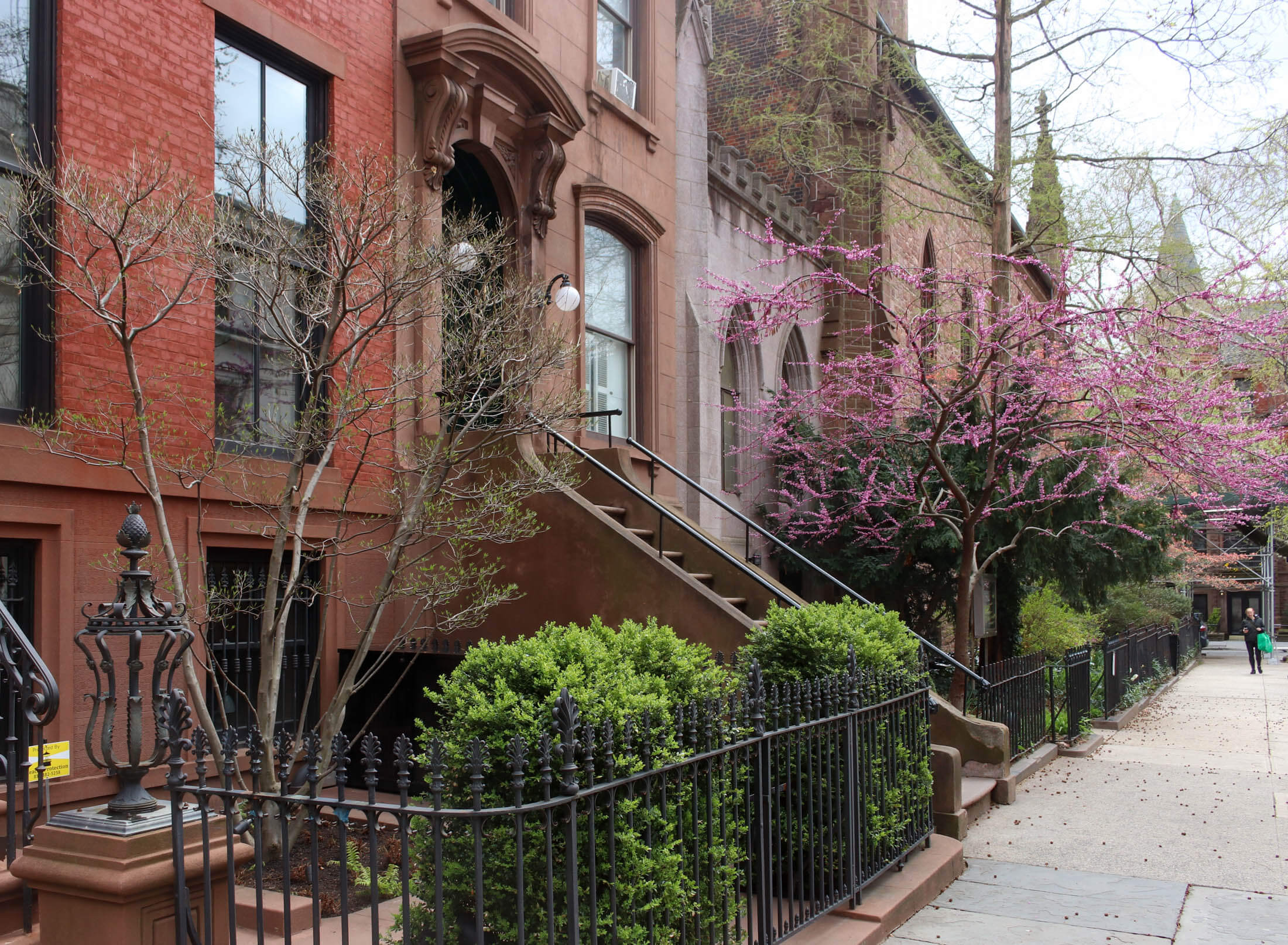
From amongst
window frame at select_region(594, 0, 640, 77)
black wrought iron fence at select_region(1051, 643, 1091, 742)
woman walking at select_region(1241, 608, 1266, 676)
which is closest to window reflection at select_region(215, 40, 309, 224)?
window frame at select_region(594, 0, 640, 77)

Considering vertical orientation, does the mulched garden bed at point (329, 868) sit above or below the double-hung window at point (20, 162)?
below

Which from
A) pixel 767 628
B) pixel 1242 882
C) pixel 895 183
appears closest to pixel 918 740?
pixel 767 628

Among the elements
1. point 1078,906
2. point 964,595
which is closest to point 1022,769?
point 964,595

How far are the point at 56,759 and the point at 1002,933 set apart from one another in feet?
18.9

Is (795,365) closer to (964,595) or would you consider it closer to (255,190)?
(964,595)

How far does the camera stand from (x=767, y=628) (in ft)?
25.0

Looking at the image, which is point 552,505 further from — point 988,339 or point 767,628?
point 988,339

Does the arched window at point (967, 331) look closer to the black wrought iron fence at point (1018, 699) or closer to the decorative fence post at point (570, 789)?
the black wrought iron fence at point (1018, 699)

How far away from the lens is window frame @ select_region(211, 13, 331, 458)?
8578 millimetres

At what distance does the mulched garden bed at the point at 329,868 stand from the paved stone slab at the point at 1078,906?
357 cm

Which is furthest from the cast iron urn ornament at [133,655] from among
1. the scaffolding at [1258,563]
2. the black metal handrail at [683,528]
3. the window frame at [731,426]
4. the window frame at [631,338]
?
the scaffolding at [1258,563]

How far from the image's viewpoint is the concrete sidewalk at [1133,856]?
21.7 feet

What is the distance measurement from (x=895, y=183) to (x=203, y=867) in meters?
19.0

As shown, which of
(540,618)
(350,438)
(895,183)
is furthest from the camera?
(895,183)
